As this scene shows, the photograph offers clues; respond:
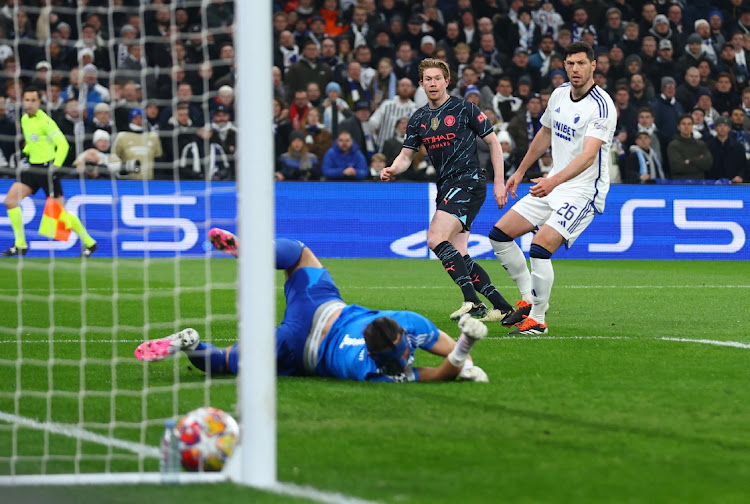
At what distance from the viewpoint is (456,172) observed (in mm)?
9125

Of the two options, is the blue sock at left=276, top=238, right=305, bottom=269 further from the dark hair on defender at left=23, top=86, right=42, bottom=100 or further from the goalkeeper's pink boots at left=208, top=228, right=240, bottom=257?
the dark hair on defender at left=23, top=86, right=42, bottom=100

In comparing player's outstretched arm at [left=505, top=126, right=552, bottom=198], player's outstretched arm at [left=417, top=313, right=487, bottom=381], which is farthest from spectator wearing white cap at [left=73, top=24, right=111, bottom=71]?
player's outstretched arm at [left=417, top=313, right=487, bottom=381]

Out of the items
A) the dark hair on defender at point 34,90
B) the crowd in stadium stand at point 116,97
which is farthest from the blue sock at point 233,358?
the dark hair on defender at point 34,90

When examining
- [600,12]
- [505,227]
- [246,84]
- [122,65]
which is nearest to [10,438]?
[246,84]

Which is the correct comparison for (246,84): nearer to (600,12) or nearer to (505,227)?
(505,227)

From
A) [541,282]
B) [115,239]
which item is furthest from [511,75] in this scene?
[115,239]

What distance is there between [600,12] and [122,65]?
952cm

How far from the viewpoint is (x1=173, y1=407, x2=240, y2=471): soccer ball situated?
4074mm

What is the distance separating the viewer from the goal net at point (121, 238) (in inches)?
169

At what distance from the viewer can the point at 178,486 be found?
386 cm

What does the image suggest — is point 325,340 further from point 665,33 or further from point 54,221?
point 665,33

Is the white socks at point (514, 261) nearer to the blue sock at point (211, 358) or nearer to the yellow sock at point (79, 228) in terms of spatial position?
the blue sock at point (211, 358)

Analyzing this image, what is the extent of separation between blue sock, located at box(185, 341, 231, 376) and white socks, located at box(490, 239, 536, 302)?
126 inches

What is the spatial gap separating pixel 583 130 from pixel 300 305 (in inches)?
127
